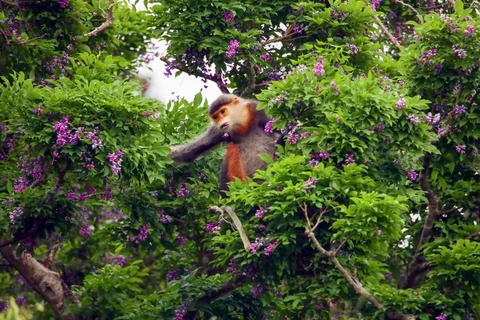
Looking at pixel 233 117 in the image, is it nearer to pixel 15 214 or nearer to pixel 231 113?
pixel 231 113

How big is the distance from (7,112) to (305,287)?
3001mm

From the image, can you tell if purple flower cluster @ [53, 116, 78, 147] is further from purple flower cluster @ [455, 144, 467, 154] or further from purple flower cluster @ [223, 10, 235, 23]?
purple flower cluster @ [455, 144, 467, 154]

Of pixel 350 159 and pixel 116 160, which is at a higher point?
pixel 350 159

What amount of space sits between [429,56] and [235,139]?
7.95 feet

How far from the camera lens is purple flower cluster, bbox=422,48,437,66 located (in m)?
9.29

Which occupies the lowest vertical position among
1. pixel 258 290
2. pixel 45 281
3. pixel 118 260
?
pixel 118 260

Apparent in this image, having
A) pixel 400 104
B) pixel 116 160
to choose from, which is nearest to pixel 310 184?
pixel 400 104

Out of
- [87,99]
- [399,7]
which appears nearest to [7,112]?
[87,99]

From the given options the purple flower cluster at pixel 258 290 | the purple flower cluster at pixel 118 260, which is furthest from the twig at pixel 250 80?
the purple flower cluster at pixel 118 260

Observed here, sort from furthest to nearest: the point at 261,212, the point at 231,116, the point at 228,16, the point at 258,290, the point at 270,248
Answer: the point at 231,116
the point at 228,16
the point at 258,290
the point at 261,212
the point at 270,248

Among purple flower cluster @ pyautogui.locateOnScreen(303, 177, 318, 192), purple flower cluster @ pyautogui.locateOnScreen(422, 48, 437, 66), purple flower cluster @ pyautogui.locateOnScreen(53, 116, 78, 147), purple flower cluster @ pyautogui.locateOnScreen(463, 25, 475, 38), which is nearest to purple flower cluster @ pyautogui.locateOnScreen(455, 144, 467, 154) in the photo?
purple flower cluster @ pyautogui.locateOnScreen(422, 48, 437, 66)

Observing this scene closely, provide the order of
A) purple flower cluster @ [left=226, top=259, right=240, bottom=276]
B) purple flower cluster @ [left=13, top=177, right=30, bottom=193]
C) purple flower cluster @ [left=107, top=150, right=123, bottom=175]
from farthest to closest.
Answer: purple flower cluster @ [left=13, top=177, right=30, bottom=193] < purple flower cluster @ [left=226, top=259, right=240, bottom=276] < purple flower cluster @ [left=107, top=150, right=123, bottom=175]

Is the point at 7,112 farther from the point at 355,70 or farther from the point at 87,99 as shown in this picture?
the point at 355,70

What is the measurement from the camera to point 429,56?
9.30 m
